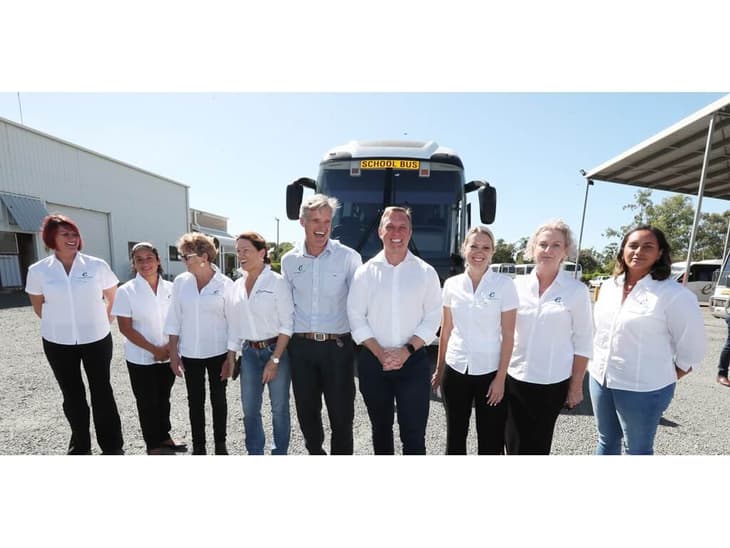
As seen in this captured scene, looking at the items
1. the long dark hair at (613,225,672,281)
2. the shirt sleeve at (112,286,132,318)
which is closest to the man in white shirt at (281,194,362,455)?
the shirt sleeve at (112,286,132,318)

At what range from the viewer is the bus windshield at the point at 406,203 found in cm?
471

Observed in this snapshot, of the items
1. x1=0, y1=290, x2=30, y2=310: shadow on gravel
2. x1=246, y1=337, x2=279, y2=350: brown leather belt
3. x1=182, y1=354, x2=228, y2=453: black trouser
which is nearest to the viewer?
x1=246, y1=337, x2=279, y2=350: brown leather belt

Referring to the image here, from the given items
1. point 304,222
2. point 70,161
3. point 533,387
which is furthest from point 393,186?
point 70,161

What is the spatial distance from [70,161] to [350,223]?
19.0 meters

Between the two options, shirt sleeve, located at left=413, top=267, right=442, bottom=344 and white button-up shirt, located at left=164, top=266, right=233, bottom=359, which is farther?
white button-up shirt, located at left=164, top=266, right=233, bottom=359

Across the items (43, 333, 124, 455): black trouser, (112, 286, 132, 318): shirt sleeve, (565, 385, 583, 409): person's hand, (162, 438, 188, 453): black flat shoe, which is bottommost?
(162, 438, 188, 453): black flat shoe

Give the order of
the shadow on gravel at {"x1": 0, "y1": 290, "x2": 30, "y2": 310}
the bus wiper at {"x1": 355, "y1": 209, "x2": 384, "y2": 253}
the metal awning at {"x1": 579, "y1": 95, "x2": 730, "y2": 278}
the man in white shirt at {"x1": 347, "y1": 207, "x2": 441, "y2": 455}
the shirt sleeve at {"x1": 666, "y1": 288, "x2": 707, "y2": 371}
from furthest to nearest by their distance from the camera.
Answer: the shadow on gravel at {"x1": 0, "y1": 290, "x2": 30, "y2": 310}
the metal awning at {"x1": 579, "y1": 95, "x2": 730, "y2": 278}
the bus wiper at {"x1": 355, "y1": 209, "x2": 384, "y2": 253}
the man in white shirt at {"x1": 347, "y1": 207, "x2": 441, "y2": 455}
the shirt sleeve at {"x1": 666, "y1": 288, "x2": 707, "y2": 371}

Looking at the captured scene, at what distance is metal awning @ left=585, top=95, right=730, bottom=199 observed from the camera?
6855 millimetres

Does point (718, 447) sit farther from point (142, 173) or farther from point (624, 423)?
point (142, 173)

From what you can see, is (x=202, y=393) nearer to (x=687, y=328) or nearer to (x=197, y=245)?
(x=197, y=245)

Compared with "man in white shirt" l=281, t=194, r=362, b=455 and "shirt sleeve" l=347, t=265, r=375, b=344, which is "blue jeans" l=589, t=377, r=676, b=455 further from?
"man in white shirt" l=281, t=194, r=362, b=455

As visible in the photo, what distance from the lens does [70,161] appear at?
16.7 meters

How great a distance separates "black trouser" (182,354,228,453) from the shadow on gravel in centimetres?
1284

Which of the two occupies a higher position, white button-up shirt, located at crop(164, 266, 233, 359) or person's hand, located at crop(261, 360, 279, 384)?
white button-up shirt, located at crop(164, 266, 233, 359)
